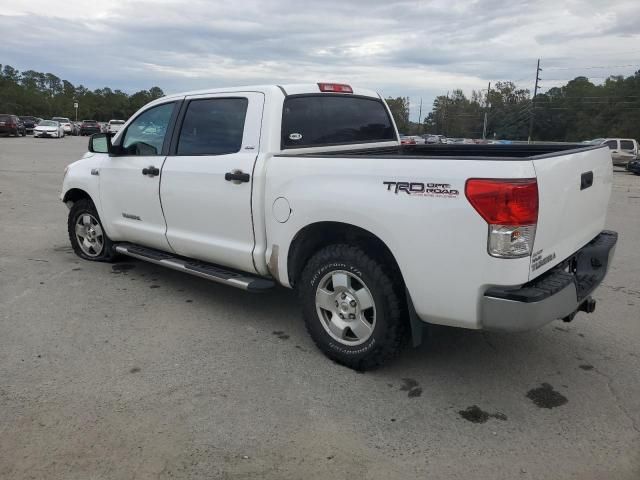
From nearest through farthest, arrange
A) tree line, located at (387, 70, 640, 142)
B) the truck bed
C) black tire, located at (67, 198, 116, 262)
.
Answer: the truck bed
black tire, located at (67, 198, 116, 262)
tree line, located at (387, 70, 640, 142)

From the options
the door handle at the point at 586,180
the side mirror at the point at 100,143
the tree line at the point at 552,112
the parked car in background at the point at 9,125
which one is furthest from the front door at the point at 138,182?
the tree line at the point at 552,112

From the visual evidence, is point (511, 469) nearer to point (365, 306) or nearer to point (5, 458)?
point (365, 306)

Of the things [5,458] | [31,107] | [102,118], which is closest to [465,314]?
[5,458]

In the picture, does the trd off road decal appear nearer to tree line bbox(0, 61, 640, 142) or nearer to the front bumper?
the front bumper

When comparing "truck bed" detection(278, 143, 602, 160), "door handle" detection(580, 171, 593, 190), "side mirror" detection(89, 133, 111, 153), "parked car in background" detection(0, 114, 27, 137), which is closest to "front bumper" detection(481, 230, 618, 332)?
"door handle" detection(580, 171, 593, 190)

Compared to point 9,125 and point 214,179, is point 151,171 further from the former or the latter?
point 9,125

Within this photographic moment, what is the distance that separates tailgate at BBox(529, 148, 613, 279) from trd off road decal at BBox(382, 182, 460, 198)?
1.50ft

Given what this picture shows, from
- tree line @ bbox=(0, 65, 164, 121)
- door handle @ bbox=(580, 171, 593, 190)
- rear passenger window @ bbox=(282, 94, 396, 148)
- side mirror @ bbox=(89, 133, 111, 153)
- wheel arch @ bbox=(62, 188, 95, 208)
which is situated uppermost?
tree line @ bbox=(0, 65, 164, 121)

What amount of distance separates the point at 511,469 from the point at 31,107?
104 metres

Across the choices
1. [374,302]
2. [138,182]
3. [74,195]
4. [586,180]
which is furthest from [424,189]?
[74,195]

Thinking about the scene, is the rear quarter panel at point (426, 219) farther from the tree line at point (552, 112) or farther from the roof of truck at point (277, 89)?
the tree line at point (552, 112)

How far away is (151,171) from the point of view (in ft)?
16.6

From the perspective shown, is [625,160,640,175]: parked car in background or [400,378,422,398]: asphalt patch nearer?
[400,378,422,398]: asphalt patch

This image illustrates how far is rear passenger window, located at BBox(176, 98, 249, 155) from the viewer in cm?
443
